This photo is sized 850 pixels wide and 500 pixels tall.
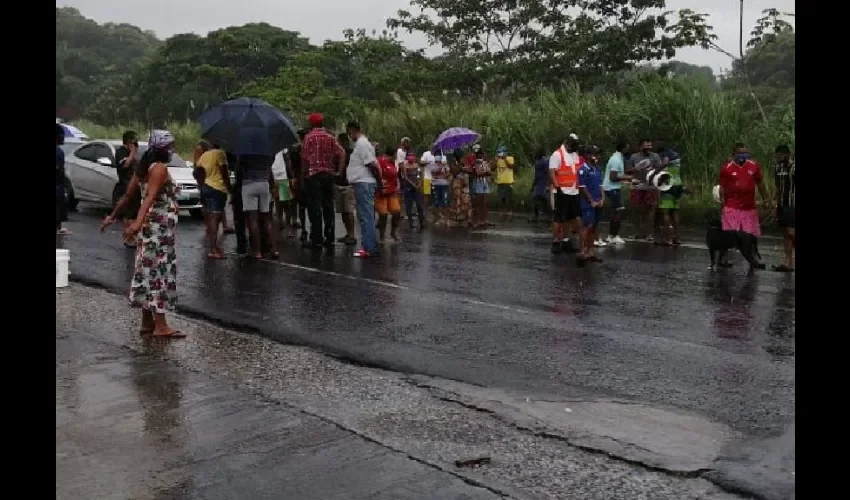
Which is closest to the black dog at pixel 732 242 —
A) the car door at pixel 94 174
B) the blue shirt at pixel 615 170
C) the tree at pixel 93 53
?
the blue shirt at pixel 615 170

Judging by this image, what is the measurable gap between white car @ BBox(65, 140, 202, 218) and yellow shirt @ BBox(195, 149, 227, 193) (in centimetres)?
614

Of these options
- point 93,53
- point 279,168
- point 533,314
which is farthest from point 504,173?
point 93,53

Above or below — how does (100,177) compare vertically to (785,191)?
above

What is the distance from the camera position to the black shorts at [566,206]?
565 inches

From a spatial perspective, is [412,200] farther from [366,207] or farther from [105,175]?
[366,207]

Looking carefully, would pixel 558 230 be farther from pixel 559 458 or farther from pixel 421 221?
pixel 559 458

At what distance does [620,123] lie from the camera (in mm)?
23438

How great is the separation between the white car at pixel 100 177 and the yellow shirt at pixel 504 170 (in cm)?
676

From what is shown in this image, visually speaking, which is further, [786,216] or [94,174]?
[94,174]

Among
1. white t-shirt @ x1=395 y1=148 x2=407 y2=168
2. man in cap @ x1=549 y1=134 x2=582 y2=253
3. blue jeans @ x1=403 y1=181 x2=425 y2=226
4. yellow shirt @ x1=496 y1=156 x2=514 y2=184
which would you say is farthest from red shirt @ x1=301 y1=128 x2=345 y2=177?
yellow shirt @ x1=496 y1=156 x2=514 y2=184

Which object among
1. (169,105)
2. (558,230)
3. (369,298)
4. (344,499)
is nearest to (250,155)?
(369,298)

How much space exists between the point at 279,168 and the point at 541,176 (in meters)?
6.26

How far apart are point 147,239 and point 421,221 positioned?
11347 mm

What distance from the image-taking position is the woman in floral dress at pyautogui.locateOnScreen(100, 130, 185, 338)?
27.0ft
